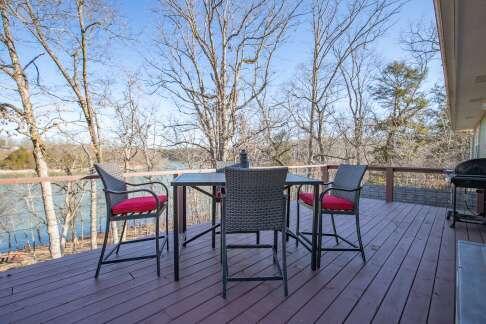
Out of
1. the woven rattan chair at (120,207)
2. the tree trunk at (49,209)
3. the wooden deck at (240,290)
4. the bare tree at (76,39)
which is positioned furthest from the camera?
the bare tree at (76,39)

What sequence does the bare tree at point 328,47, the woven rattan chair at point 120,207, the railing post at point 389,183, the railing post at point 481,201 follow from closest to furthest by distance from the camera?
the woven rattan chair at point 120,207, the railing post at point 481,201, the railing post at point 389,183, the bare tree at point 328,47

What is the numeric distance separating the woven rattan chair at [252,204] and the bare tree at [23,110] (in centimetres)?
483

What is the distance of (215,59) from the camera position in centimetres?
819

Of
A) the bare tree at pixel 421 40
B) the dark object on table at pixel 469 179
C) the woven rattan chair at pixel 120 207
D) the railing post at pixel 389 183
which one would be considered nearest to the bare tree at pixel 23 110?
the woven rattan chair at pixel 120 207

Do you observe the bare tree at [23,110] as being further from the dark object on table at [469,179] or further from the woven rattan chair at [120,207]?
the dark object on table at [469,179]

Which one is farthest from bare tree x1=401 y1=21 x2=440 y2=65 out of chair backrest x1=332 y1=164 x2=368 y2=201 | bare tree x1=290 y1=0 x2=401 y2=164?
chair backrest x1=332 y1=164 x2=368 y2=201

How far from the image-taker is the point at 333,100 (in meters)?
10.3

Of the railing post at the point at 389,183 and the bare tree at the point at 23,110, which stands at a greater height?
the bare tree at the point at 23,110

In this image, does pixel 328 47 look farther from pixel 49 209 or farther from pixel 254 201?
pixel 49 209

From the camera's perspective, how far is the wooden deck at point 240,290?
1644 millimetres

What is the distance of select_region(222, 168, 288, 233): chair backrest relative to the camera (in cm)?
184

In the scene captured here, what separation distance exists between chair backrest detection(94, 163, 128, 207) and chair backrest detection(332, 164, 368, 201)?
2.33 meters

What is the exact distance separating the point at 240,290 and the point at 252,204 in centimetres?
70

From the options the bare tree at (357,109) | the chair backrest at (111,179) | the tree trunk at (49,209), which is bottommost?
the tree trunk at (49,209)
